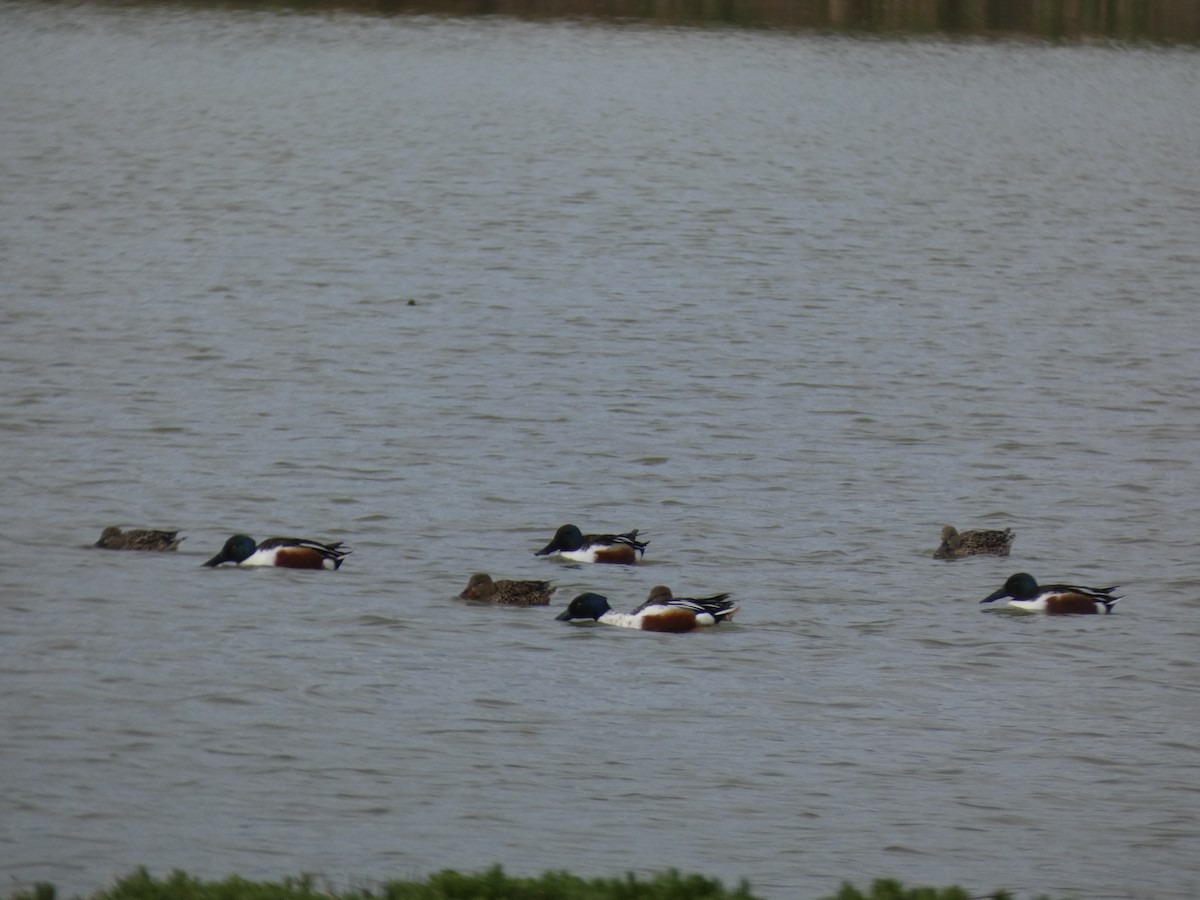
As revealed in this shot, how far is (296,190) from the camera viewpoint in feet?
130

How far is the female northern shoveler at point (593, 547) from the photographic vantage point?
16.5 m

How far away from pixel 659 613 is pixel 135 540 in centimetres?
461

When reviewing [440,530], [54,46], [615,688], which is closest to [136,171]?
[54,46]

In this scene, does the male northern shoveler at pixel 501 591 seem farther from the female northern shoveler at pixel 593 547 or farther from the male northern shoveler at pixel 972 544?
the male northern shoveler at pixel 972 544

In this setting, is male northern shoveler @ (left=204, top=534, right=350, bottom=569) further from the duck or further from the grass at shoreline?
the grass at shoreline

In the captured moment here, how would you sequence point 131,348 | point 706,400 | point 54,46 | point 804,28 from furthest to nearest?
point 804,28 < point 54,46 < point 131,348 < point 706,400

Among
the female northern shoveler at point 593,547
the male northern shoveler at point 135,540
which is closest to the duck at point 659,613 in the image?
the female northern shoveler at point 593,547

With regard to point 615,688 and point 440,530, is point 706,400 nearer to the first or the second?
point 440,530

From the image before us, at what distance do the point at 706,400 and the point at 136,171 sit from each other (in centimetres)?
2059

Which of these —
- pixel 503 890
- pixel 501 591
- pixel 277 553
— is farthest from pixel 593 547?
pixel 503 890

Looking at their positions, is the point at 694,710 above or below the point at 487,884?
below

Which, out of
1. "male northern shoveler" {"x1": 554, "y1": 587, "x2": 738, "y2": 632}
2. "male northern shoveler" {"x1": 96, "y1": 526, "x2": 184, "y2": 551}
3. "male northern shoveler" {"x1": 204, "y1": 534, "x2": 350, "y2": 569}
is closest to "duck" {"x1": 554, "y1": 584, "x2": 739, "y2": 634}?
"male northern shoveler" {"x1": 554, "y1": 587, "x2": 738, "y2": 632}

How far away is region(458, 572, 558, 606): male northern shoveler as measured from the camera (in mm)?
15242

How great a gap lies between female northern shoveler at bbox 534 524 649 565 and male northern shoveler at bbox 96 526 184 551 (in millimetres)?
3115
